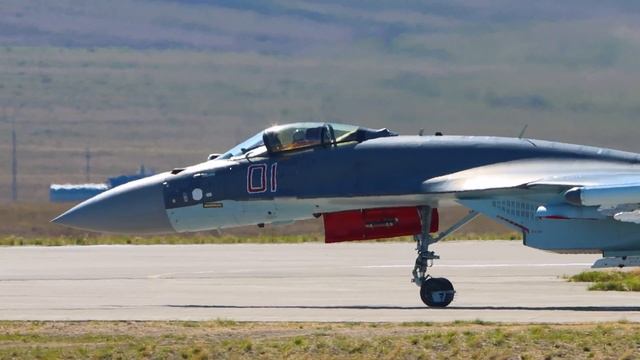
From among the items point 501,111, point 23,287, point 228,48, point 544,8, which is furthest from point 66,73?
point 23,287

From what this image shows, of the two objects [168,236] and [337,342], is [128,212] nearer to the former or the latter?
[337,342]

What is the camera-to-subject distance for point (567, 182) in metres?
24.6

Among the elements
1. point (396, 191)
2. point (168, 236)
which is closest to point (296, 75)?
point (168, 236)

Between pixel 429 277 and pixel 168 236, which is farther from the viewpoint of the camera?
pixel 168 236

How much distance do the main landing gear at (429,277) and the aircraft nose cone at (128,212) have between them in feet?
15.3

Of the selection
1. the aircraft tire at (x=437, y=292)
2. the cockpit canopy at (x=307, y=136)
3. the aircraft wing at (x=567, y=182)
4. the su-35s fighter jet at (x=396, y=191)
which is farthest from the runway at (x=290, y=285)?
the cockpit canopy at (x=307, y=136)

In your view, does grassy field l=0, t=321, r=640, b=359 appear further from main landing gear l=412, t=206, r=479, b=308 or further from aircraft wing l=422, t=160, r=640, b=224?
main landing gear l=412, t=206, r=479, b=308

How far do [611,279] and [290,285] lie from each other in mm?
6508

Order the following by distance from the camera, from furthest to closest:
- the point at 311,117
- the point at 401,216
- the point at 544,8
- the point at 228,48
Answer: the point at 228,48, the point at 544,8, the point at 311,117, the point at 401,216

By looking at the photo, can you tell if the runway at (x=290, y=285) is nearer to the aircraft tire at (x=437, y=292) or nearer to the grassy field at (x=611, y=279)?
the aircraft tire at (x=437, y=292)

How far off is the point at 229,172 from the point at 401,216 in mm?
3247

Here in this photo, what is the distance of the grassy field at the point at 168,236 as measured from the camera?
180 ft

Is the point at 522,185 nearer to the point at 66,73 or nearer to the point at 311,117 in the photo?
the point at 311,117

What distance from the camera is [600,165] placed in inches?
1022
